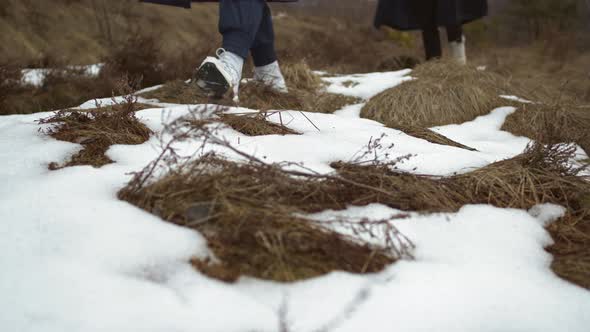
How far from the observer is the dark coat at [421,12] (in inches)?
186

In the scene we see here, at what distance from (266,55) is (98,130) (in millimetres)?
1718

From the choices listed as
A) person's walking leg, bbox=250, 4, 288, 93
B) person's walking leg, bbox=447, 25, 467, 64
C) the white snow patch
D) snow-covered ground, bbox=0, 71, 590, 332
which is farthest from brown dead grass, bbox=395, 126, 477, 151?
person's walking leg, bbox=447, 25, 467, 64

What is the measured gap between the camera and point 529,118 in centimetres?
308

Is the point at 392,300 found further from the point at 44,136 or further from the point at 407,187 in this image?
the point at 44,136

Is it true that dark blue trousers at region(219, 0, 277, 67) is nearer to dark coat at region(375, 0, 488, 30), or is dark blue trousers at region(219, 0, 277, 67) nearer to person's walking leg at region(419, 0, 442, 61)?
dark coat at region(375, 0, 488, 30)

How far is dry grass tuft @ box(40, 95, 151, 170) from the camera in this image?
169cm

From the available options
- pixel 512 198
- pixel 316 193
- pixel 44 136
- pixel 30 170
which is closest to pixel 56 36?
pixel 44 136

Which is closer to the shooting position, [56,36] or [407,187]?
[407,187]

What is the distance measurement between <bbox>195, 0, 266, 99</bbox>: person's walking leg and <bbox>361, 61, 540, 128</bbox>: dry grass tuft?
3.92 feet

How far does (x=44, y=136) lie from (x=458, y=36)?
445cm

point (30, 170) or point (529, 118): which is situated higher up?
point (30, 170)

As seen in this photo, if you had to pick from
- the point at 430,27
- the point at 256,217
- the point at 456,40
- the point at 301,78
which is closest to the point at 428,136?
the point at 256,217

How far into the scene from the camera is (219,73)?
7.95 feet

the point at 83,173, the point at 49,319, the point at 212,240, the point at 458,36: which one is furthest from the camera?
the point at 458,36
